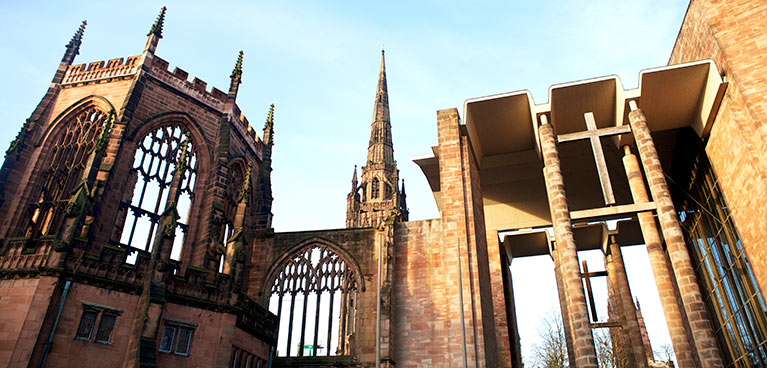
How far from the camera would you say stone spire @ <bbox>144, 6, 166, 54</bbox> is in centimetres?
2064

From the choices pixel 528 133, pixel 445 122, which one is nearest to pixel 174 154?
pixel 445 122

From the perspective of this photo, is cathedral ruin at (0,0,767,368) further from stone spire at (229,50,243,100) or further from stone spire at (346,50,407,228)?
stone spire at (346,50,407,228)

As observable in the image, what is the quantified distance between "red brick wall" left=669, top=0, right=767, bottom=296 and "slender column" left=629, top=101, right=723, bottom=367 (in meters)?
2.30

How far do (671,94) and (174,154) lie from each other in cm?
1859

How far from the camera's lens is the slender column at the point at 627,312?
20.8 meters

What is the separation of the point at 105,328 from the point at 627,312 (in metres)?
19.4

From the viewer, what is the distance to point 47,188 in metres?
17.8

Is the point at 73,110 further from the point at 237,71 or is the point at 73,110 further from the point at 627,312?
the point at 627,312

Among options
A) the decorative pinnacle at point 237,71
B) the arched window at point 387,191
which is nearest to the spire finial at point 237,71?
the decorative pinnacle at point 237,71

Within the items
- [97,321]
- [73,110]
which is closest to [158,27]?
[73,110]

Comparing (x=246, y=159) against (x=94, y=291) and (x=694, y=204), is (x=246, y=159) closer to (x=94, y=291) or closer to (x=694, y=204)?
(x=94, y=291)

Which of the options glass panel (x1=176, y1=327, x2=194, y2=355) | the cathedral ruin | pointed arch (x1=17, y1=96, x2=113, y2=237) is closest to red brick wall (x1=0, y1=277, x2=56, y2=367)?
the cathedral ruin

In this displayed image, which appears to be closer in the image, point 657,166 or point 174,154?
point 657,166

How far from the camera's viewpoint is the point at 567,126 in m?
21.3
